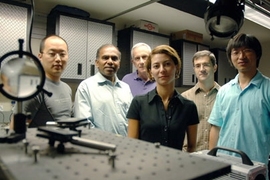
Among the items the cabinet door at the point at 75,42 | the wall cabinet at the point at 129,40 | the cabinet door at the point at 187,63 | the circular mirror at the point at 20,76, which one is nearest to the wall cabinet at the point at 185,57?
the cabinet door at the point at 187,63

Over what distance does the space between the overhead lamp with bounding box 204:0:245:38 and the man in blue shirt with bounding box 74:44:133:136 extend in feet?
2.91

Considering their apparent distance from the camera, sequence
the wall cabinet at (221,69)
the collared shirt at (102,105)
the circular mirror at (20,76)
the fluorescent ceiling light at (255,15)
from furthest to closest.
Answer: the wall cabinet at (221,69) → the fluorescent ceiling light at (255,15) → the collared shirt at (102,105) → the circular mirror at (20,76)

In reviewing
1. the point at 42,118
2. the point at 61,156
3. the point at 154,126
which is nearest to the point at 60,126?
the point at 61,156

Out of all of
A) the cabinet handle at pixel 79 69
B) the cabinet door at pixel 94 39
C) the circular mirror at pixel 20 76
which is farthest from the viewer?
the cabinet door at pixel 94 39

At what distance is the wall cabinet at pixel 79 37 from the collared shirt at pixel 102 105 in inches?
43.9

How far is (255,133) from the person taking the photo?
1512 millimetres

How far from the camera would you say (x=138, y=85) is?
8.05ft

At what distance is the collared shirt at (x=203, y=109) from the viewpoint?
208 cm

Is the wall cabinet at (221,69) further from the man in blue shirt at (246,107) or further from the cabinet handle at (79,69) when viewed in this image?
the man in blue shirt at (246,107)

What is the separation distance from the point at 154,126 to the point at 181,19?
2538 mm

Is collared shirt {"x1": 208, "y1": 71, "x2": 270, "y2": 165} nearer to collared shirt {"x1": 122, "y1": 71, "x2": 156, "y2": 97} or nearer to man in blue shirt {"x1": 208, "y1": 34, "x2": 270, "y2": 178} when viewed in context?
man in blue shirt {"x1": 208, "y1": 34, "x2": 270, "y2": 178}

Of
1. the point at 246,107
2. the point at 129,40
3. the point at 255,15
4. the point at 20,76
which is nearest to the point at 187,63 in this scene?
the point at 129,40

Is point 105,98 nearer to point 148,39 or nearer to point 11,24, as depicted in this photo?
point 11,24

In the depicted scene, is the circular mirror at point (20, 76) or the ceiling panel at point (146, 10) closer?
the circular mirror at point (20, 76)
